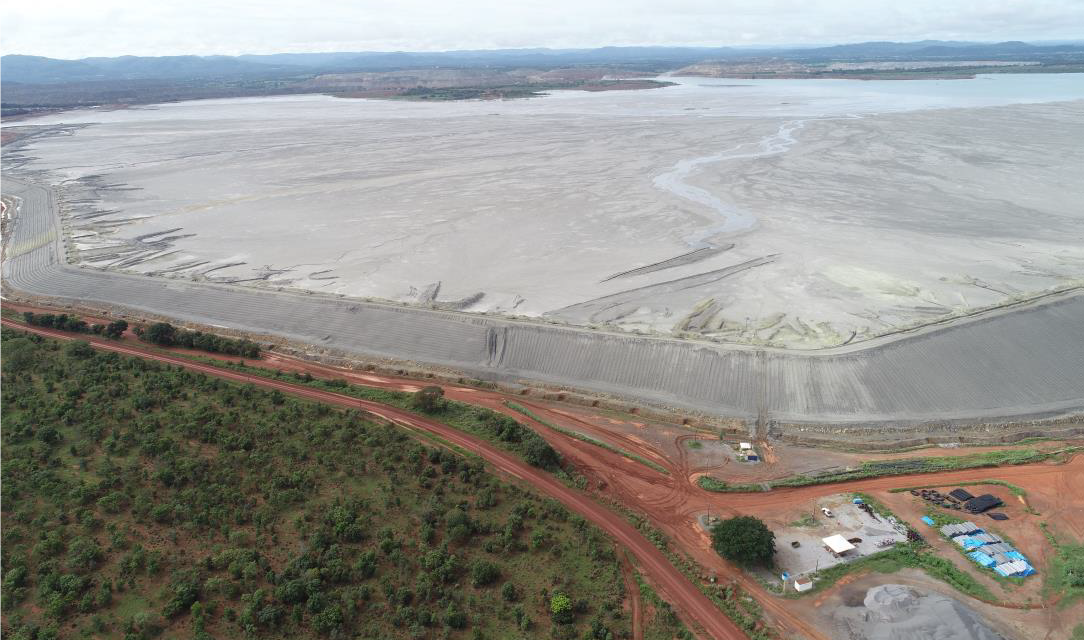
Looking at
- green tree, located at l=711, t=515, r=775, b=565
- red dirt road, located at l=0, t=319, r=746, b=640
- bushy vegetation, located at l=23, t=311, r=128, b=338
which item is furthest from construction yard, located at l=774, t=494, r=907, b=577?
bushy vegetation, located at l=23, t=311, r=128, b=338

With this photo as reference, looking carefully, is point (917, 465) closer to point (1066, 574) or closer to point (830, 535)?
point (1066, 574)

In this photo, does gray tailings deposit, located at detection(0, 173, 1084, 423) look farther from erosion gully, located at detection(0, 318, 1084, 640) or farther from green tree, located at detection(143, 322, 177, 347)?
green tree, located at detection(143, 322, 177, 347)

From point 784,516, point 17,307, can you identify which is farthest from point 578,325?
point 17,307

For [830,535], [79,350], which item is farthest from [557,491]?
[79,350]

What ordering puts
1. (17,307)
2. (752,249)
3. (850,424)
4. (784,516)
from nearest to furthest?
(784,516), (850,424), (17,307), (752,249)

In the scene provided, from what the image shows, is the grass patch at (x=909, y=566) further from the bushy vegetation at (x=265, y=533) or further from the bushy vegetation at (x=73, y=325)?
the bushy vegetation at (x=73, y=325)

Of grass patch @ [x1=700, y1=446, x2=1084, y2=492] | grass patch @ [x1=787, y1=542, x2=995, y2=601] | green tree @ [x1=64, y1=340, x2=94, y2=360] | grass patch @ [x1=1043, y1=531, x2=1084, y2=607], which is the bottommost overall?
grass patch @ [x1=1043, y1=531, x2=1084, y2=607]

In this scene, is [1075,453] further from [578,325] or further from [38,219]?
[38,219]
